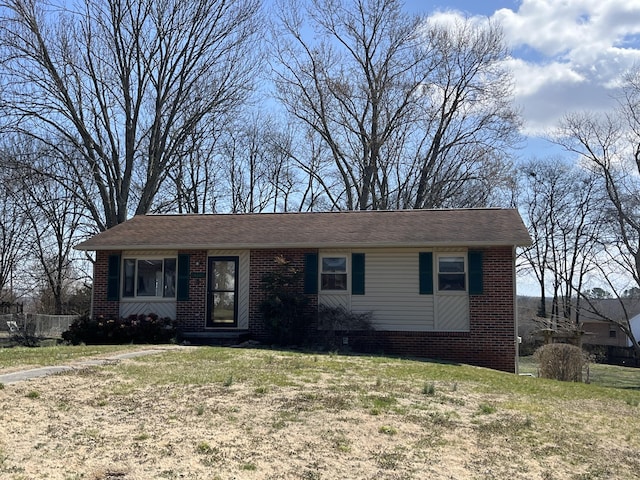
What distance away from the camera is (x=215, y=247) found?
16.4 m

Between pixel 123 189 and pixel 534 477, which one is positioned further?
pixel 123 189

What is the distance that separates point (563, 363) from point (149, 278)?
10589 mm

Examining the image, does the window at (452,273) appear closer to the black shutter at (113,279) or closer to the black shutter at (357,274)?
the black shutter at (357,274)

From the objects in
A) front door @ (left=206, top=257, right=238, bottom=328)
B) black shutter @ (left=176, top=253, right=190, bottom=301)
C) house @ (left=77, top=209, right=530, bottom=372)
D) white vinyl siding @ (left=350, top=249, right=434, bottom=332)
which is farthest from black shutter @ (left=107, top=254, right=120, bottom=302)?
white vinyl siding @ (left=350, top=249, right=434, bottom=332)

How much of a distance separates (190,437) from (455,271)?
1102cm

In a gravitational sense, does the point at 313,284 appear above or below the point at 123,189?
below

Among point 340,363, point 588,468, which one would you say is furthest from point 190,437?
point 340,363

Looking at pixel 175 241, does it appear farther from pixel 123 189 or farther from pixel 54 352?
pixel 123 189

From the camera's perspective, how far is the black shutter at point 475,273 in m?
15.2

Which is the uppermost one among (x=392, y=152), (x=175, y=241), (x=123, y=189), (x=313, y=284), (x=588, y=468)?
(x=392, y=152)

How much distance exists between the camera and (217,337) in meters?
15.8

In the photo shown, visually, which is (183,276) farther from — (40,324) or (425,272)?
(40,324)

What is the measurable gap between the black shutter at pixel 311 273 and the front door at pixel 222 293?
1925mm

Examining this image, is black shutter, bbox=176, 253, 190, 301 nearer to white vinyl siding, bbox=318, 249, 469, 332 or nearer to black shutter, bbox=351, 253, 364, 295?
white vinyl siding, bbox=318, 249, 469, 332
